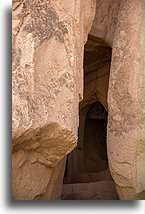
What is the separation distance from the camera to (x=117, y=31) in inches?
106

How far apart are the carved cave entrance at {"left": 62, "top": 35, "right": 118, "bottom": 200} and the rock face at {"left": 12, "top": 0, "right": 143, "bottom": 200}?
0.83m

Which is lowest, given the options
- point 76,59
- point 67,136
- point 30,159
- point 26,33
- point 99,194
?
point 99,194

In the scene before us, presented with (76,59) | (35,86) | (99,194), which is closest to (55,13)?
(76,59)

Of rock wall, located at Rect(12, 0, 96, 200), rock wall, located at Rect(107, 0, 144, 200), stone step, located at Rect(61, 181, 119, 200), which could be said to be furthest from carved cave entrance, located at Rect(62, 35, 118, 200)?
rock wall, located at Rect(12, 0, 96, 200)

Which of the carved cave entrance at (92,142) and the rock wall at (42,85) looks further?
the carved cave entrance at (92,142)

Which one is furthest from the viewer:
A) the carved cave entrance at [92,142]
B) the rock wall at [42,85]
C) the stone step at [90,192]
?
the carved cave entrance at [92,142]

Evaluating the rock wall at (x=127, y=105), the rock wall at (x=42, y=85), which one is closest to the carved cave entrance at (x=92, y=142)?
the rock wall at (x=127, y=105)

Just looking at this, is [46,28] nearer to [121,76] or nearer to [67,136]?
[67,136]

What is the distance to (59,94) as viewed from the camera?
190 cm

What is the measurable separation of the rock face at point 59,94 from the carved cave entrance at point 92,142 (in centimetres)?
83

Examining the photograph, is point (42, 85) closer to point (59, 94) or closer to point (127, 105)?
point (59, 94)

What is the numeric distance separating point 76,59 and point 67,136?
13.8 inches

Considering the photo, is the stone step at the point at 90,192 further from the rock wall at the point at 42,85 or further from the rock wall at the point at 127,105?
the rock wall at the point at 42,85

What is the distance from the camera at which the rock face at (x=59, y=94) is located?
1.81 m
